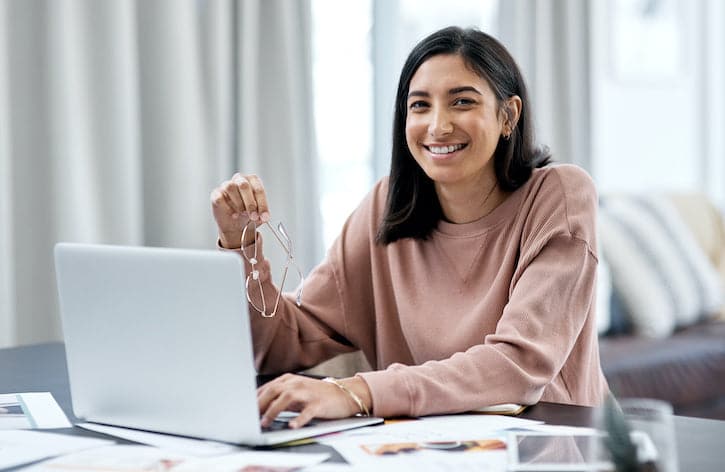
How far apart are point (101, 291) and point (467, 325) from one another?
63 centimetres

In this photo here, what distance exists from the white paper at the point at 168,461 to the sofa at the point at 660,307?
1.90 m

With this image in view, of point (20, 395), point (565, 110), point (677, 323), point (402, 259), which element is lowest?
point (677, 323)

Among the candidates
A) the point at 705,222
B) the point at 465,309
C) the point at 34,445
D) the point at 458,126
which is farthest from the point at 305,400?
the point at 705,222

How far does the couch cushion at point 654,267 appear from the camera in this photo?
3283mm

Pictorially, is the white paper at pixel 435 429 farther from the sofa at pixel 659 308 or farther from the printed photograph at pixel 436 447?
the sofa at pixel 659 308

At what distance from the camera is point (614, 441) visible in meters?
0.81

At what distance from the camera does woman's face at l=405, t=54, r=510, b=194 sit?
163 cm

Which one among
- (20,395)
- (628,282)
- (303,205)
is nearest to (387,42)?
Answer: (303,205)

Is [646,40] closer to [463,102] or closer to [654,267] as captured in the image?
[654,267]

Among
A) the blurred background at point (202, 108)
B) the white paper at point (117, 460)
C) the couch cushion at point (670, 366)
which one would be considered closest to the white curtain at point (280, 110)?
the blurred background at point (202, 108)

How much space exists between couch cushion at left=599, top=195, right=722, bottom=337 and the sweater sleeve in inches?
70.3

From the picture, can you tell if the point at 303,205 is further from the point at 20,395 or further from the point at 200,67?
the point at 20,395

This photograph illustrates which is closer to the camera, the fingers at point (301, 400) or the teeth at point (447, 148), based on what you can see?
the fingers at point (301, 400)

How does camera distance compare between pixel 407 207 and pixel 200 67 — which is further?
pixel 200 67
